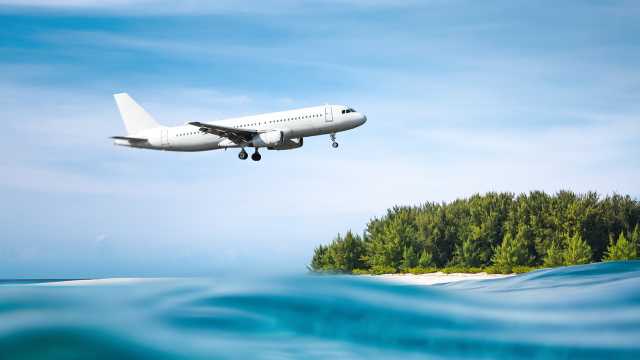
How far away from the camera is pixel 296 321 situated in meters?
17.1

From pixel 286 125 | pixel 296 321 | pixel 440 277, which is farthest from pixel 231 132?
pixel 296 321

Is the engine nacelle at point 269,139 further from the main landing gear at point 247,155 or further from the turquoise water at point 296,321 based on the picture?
the turquoise water at point 296,321

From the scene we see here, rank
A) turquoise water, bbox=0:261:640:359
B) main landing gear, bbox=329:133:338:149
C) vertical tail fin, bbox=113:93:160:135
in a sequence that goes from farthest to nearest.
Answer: vertical tail fin, bbox=113:93:160:135, main landing gear, bbox=329:133:338:149, turquoise water, bbox=0:261:640:359

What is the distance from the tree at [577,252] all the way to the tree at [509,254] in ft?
11.2

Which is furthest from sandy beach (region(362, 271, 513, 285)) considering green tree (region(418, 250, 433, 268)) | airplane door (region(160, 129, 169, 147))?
airplane door (region(160, 129, 169, 147))

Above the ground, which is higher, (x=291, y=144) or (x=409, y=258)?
(x=291, y=144)

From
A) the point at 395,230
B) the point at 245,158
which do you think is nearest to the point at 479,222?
the point at 395,230

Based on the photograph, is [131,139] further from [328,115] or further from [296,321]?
[296,321]

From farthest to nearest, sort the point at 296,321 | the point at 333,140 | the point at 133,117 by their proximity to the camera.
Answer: the point at 133,117 → the point at 333,140 → the point at 296,321

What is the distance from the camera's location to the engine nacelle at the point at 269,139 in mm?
60562

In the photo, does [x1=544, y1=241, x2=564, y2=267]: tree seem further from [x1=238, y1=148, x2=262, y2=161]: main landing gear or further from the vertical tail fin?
the vertical tail fin

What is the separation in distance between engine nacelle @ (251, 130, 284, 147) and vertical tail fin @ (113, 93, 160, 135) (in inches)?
785

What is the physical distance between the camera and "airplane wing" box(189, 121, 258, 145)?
62.0 m

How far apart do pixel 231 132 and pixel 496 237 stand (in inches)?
952
